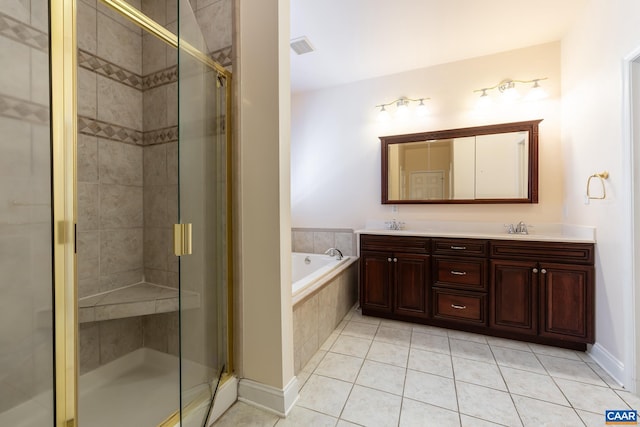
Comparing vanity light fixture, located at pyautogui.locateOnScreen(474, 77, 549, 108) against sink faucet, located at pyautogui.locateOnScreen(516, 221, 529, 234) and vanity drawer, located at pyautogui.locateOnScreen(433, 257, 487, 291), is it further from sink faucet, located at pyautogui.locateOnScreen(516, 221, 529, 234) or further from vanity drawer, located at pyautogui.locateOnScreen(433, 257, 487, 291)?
vanity drawer, located at pyautogui.locateOnScreen(433, 257, 487, 291)

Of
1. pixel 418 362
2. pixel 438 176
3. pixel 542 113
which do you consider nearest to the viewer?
pixel 418 362

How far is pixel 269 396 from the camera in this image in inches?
54.9

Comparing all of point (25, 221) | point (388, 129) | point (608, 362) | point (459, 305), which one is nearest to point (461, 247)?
point (459, 305)

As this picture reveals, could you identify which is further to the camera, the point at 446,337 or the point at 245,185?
the point at 446,337

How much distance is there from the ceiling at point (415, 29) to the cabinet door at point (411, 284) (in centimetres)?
Answer: 202

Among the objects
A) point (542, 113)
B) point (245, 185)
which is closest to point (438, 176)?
point (542, 113)

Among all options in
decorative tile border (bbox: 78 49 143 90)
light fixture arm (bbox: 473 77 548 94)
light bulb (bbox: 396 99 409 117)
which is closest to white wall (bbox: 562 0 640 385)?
light fixture arm (bbox: 473 77 548 94)

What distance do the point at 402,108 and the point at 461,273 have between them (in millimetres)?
1845

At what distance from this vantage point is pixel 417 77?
2863 millimetres

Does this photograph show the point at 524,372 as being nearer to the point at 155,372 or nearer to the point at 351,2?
the point at 155,372

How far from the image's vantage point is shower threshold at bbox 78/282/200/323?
4.96 ft

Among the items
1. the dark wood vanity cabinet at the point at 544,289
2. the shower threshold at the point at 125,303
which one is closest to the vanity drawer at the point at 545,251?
the dark wood vanity cabinet at the point at 544,289

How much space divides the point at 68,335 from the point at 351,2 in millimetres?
2510

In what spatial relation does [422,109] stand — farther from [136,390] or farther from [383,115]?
[136,390]
